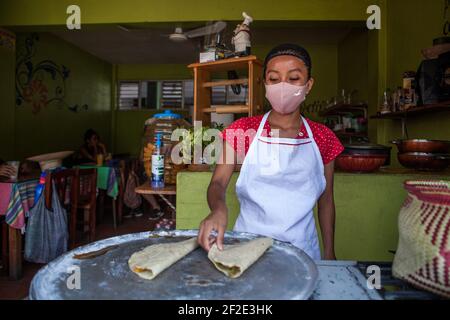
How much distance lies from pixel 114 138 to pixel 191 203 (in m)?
7.84

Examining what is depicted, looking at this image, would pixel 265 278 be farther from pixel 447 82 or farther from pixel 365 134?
pixel 365 134

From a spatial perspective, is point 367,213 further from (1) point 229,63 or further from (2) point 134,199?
(2) point 134,199

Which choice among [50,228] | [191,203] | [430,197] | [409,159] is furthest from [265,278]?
[50,228]

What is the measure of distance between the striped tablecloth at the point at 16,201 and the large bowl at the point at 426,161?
10.5 feet

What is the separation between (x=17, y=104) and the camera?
18.9 feet

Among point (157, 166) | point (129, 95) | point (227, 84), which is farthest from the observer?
point (129, 95)

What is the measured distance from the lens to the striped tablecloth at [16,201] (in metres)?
3.18

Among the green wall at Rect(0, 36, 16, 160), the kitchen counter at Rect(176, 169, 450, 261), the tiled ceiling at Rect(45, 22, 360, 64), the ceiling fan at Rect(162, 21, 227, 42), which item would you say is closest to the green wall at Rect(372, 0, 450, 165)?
the tiled ceiling at Rect(45, 22, 360, 64)

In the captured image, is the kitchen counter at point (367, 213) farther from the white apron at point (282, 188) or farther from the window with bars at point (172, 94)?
the window with bars at point (172, 94)

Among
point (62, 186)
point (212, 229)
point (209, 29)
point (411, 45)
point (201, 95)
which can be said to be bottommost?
point (62, 186)

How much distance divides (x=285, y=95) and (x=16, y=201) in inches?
114

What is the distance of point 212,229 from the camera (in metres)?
0.96

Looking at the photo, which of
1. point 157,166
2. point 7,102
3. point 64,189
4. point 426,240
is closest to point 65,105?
point 7,102

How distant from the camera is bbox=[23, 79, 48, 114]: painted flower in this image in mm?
6051
